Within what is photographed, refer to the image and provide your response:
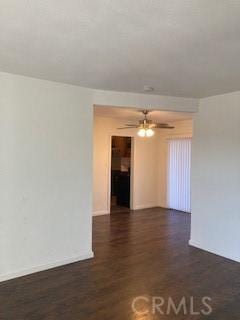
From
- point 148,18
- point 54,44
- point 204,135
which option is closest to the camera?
point 148,18

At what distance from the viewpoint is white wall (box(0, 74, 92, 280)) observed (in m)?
3.29

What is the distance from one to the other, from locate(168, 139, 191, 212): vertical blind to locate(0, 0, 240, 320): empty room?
7.16 ft

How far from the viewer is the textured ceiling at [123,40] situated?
1.76 m

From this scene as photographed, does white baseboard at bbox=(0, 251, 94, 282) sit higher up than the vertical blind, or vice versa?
the vertical blind

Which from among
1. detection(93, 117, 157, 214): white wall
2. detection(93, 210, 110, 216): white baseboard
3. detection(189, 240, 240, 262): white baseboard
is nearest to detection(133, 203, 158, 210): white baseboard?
detection(93, 117, 157, 214): white wall

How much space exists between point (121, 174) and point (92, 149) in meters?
4.57

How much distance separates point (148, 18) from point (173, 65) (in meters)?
1.05

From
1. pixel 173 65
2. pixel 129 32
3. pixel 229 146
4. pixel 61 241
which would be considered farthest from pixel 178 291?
pixel 129 32

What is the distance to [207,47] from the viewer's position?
2373mm

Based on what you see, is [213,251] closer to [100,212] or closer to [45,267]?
[45,267]

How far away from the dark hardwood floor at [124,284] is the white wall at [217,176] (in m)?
0.27

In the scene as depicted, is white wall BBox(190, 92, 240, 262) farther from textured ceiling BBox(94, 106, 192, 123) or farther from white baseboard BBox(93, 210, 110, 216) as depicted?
white baseboard BBox(93, 210, 110, 216)

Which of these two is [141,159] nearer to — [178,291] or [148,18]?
[178,291]

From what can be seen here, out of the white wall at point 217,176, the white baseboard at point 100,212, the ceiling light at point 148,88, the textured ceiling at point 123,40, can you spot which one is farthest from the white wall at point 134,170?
the textured ceiling at point 123,40
